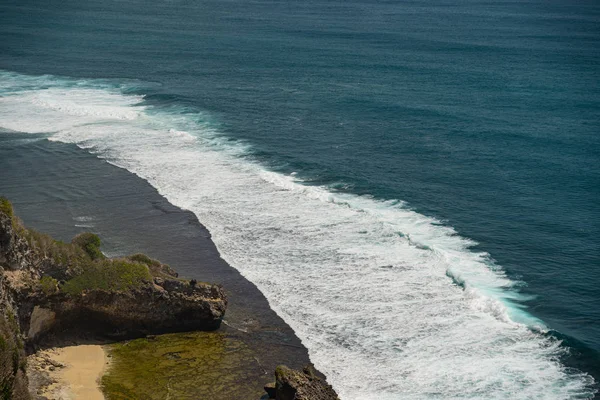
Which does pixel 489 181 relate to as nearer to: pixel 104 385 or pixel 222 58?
pixel 104 385

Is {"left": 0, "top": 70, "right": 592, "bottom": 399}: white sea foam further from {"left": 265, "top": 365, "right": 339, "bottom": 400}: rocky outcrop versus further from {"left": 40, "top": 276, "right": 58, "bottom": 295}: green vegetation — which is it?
{"left": 40, "top": 276, "right": 58, "bottom": 295}: green vegetation

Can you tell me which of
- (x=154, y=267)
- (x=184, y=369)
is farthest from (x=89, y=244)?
(x=184, y=369)

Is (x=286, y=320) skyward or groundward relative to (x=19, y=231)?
groundward

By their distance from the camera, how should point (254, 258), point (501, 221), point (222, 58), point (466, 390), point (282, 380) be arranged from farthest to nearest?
point (222, 58) < point (501, 221) < point (254, 258) < point (466, 390) < point (282, 380)

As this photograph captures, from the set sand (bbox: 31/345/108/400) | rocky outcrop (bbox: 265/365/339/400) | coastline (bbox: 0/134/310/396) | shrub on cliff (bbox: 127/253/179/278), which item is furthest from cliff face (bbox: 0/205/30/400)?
coastline (bbox: 0/134/310/396)

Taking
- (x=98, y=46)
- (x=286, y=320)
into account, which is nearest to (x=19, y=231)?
(x=286, y=320)

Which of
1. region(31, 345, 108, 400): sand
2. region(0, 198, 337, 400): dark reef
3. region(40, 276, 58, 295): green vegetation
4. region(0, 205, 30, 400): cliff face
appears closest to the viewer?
region(0, 205, 30, 400): cliff face

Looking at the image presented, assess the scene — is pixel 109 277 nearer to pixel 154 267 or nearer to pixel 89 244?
pixel 89 244
